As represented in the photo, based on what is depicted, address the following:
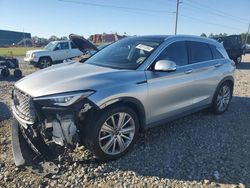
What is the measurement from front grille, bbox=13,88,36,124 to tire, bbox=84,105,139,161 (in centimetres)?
74

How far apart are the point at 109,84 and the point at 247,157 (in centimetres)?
245

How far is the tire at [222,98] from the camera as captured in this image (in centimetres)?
573

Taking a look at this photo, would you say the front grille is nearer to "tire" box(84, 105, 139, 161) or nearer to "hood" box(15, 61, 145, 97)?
"hood" box(15, 61, 145, 97)

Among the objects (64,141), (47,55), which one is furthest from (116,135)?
(47,55)

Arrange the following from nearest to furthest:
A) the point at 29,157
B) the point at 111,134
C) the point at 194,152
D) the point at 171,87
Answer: the point at 29,157, the point at 111,134, the point at 194,152, the point at 171,87

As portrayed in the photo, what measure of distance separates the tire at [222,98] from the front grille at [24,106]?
3.92m

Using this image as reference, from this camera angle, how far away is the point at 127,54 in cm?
454

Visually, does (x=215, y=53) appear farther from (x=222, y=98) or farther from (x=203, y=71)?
(x=222, y=98)

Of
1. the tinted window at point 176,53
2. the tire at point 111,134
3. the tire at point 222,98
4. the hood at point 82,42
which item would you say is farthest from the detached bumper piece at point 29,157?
the hood at point 82,42

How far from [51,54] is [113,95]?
1375cm

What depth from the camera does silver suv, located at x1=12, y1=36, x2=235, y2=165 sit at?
10.9 feet

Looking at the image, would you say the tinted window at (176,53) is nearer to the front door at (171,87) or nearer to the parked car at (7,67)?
the front door at (171,87)

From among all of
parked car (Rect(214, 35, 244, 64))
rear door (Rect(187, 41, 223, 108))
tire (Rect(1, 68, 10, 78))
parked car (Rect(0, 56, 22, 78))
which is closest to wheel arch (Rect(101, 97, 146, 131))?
rear door (Rect(187, 41, 223, 108))

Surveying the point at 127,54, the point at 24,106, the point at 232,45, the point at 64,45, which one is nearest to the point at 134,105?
the point at 127,54
